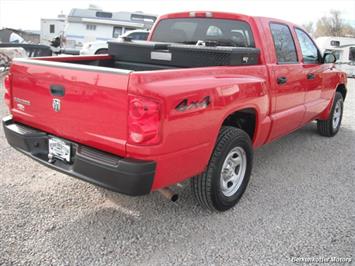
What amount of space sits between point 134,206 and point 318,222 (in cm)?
169

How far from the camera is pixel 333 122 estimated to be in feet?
20.5

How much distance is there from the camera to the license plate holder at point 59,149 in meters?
2.85

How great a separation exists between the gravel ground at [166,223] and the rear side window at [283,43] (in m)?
Answer: 1.39

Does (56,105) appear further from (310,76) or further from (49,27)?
(49,27)

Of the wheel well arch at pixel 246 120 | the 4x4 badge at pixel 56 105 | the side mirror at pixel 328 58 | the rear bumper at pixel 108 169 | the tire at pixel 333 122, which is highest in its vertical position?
the side mirror at pixel 328 58

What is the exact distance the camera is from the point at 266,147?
5.50 metres

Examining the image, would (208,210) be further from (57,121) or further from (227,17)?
(227,17)

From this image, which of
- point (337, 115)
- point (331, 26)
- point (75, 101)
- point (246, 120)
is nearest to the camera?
point (75, 101)

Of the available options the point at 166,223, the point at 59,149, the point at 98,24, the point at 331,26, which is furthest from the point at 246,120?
the point at 331,26

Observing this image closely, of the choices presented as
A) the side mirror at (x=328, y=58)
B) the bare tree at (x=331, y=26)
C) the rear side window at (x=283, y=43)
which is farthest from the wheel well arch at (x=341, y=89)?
the bare tree at (x=331, y=26)

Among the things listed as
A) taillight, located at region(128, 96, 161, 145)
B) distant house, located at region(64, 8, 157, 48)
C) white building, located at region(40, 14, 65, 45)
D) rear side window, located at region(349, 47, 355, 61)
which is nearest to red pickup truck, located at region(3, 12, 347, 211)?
taillight, located at region(128, 96, 161, 145)

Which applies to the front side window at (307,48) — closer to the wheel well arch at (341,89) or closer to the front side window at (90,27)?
the wheel well arch at (341,89)

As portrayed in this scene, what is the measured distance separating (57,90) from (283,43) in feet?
8.87

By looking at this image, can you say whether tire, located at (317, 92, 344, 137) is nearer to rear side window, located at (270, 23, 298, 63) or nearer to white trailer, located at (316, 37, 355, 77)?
rear side window, located at (270, 23, 298, 63)
